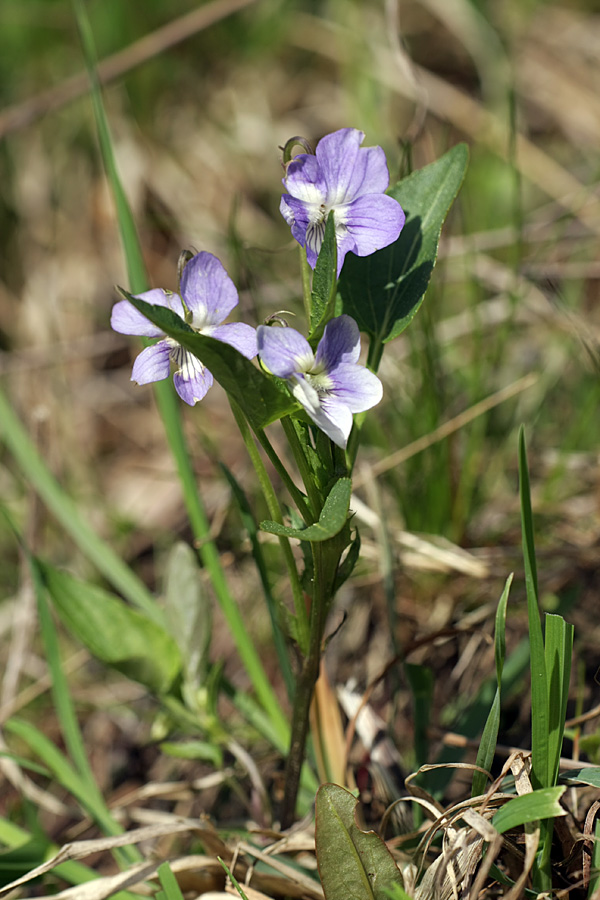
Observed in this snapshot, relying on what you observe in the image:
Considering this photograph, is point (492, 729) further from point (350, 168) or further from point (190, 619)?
point (350, 168)

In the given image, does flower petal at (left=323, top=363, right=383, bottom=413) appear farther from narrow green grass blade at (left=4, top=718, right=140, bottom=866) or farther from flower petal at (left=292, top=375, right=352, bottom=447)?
narrow green grass blade at (left=4, top=718, right=140, bottom=866)

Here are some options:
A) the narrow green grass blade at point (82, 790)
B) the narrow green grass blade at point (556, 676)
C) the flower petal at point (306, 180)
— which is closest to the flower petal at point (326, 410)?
the flower petal at point (306, 180)

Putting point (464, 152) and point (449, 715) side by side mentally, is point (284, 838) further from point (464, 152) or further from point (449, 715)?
point (464, 152)

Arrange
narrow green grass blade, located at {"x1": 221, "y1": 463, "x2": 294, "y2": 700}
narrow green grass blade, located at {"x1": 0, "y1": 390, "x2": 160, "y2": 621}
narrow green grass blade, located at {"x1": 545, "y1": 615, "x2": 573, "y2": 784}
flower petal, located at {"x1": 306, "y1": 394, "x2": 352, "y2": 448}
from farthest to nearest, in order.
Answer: narrow green grass blade, located at {"x1": 0, "y1": 390, "x2": 160, "y2": 621} → narrow green grass blade, located at {"x1": 221, "y1": 463, "x2": 294, "y2": 700} → narrow green grass blade, located at {"x1": 545, "y1": 615, "x2": 573, "y2": 784} → flower petal, located at {"x1": 306, "y1": 394, "x2": 352, "y2": 448}

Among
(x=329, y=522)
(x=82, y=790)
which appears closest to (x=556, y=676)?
(x=329, y=522)

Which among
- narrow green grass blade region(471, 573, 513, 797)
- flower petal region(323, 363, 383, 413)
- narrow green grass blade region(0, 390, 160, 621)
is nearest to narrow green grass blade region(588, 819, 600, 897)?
narrow green grass blade region(471, 573, 513, 797)
